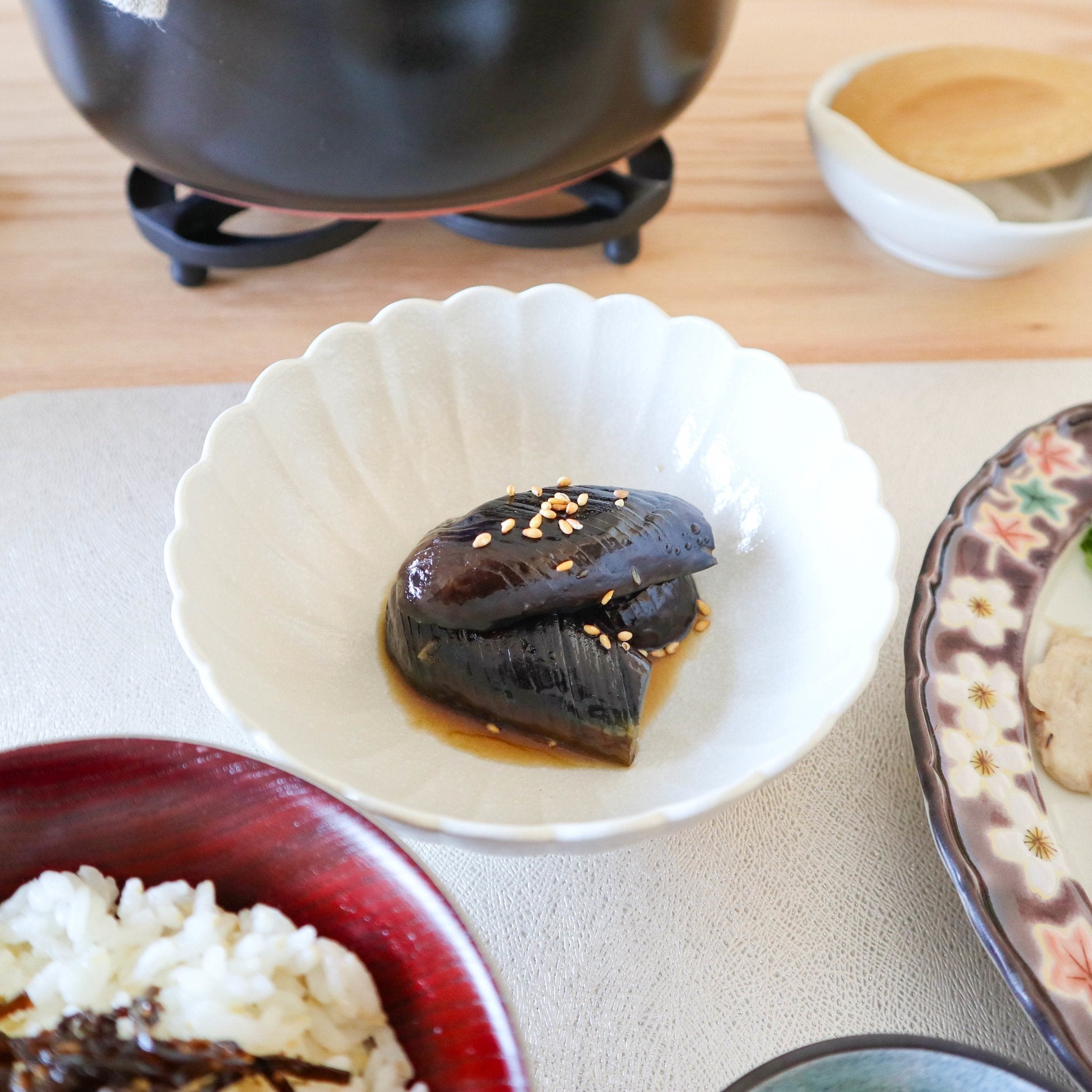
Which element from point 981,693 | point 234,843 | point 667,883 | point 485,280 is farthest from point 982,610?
point 485,280

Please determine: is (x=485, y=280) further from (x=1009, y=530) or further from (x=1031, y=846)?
(x=1031, y=846)

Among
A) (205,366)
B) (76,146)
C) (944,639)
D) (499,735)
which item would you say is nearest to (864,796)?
(944,639)

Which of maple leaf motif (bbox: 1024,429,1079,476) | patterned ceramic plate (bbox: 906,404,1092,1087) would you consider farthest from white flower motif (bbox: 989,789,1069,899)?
maple leaf motif (bbox: 1024,429,1079,476)

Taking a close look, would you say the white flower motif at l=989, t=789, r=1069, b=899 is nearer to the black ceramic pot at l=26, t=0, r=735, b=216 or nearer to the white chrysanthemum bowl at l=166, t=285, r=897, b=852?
the white chrysanthemum bowl at l=166, t=285, r=897, b=852

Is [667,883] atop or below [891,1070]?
below

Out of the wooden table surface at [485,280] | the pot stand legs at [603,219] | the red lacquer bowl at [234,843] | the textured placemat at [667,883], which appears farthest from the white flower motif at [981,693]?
the pot stand legs at [603,219]

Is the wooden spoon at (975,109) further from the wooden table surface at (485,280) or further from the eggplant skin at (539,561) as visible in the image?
the eggplant skin at (539,561)

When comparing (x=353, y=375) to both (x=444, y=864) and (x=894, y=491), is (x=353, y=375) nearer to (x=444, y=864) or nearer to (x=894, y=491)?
(x=444, y=864)
